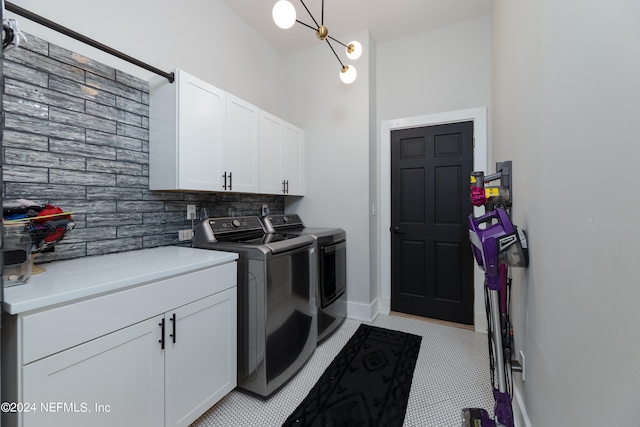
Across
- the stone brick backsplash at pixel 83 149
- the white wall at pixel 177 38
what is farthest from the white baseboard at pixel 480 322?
the white wall at pixel 177 38

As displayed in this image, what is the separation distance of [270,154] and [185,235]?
1.11 m

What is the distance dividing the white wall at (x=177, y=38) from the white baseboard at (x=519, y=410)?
3.12 metres

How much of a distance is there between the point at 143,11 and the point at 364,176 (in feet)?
7.45

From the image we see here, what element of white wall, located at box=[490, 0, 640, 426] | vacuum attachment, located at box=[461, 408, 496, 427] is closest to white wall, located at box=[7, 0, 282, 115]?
white wall, located at box=[490, 0, 640, 426]

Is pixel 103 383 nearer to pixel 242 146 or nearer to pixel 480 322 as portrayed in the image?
pixel 242 146

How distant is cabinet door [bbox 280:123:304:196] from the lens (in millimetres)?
2865

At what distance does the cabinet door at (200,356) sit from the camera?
1293mm

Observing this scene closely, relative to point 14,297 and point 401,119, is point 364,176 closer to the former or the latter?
point 401,119

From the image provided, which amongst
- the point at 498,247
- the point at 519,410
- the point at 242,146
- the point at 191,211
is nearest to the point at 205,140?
the point at 242,146

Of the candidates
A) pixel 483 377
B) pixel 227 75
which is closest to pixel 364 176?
pixel 227 75

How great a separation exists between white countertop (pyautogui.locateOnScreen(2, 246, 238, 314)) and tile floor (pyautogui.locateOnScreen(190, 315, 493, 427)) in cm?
93

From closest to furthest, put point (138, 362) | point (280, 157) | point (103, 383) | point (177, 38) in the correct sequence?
point (103, 383), point (138, 362), point (177, 38), point (280, 157)

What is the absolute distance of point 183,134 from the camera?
179 centimetres

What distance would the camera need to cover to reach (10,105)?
4.20 feet
